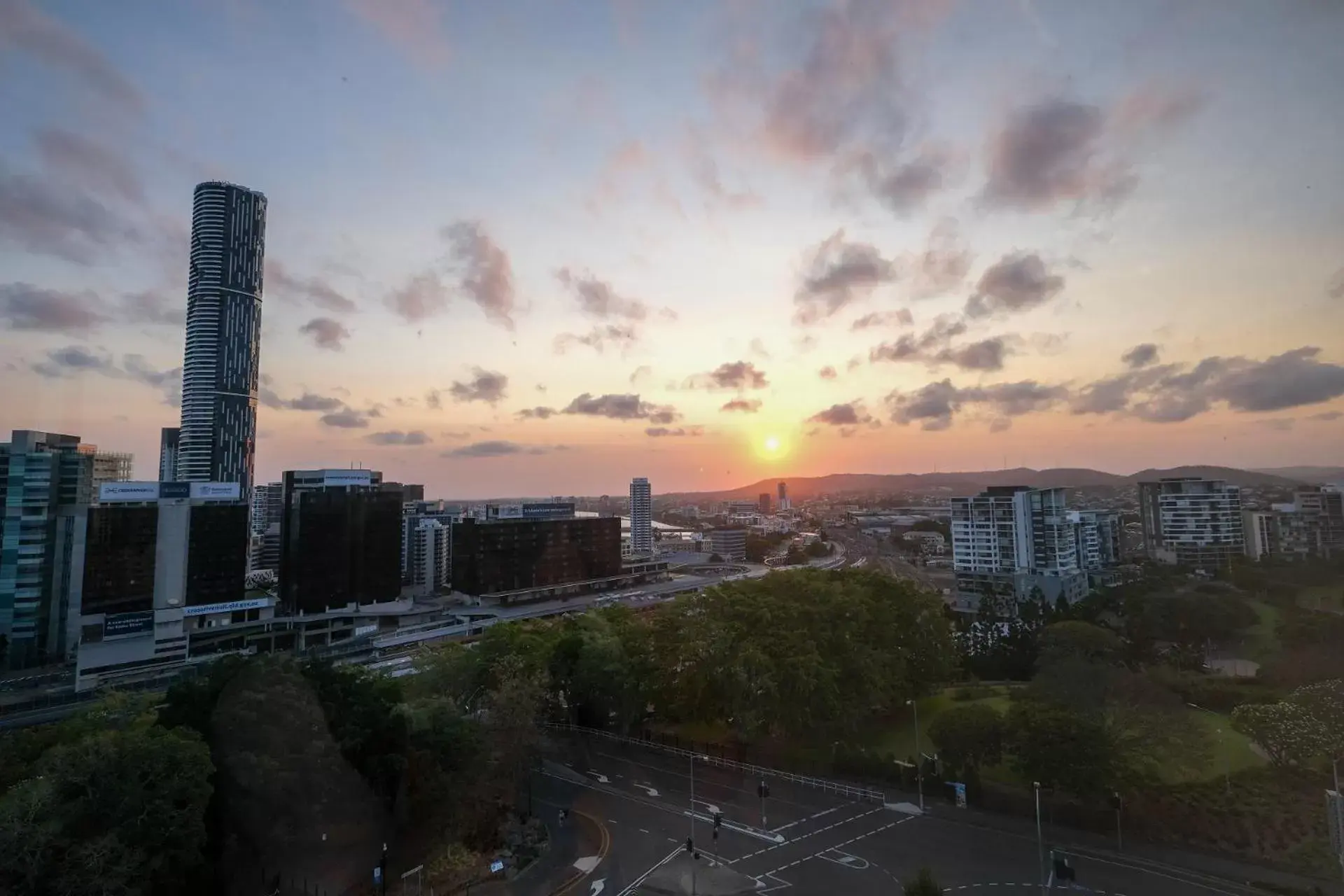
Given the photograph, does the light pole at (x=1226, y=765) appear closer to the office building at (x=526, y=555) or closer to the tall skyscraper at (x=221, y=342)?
the office building at (x=526, y=555)

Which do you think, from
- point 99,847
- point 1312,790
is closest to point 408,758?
point 99,847

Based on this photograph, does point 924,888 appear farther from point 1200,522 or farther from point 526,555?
point 1200,522

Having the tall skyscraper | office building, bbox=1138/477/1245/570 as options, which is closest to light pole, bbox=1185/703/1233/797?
office building, bbox=1138/477/1245/570

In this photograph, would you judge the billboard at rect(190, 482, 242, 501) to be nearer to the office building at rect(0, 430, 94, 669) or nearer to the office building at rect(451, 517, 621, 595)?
the office building at rect(0, 430, 94, 669)

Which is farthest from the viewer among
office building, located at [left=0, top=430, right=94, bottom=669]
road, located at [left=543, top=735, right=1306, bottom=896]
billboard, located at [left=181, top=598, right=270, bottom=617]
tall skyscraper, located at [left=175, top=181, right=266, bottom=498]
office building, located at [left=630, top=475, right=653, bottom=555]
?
office building, located at [left=630, top=475, right=653, bottom=555]

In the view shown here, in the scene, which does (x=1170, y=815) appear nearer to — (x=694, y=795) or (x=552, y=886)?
(x=694, y=795)

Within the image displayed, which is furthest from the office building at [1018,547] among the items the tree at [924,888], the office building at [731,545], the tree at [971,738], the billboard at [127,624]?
the billboard at [127,624]

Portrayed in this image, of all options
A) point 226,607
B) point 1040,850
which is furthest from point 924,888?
point 226,607
